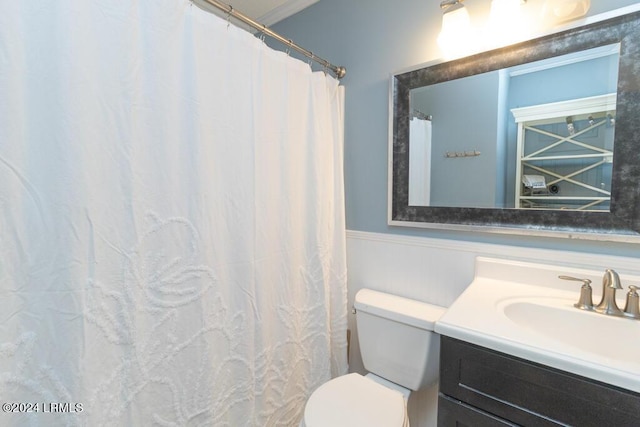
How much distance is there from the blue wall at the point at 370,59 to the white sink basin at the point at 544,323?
7.4 inches

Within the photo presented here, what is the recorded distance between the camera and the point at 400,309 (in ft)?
4.28

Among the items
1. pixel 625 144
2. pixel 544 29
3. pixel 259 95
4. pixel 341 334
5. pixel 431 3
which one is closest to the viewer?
pixel 625 144

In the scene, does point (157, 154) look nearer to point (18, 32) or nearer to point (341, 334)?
point (18, 32)

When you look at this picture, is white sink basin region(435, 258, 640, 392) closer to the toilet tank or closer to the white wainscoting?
the white wainscoting

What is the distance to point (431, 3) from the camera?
4.27 ft

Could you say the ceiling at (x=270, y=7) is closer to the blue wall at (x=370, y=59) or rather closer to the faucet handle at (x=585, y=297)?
the blue wall at (x=370, y=59)

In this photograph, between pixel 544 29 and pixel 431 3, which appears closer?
pixel 544 29

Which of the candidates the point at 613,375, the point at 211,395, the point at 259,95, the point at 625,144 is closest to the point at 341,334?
the point at 211,395

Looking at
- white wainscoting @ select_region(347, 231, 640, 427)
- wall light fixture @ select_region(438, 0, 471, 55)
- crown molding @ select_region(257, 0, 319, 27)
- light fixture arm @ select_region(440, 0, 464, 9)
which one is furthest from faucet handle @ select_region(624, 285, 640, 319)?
crown molding @ select_region(257, 0, 319, 27)

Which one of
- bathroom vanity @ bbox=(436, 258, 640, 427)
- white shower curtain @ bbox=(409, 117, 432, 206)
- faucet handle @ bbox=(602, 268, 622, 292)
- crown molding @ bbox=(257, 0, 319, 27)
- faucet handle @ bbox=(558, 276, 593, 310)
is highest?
crown molding @ bbox=(257, 0, 319, 27)

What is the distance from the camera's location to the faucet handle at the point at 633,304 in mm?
862

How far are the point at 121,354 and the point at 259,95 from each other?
97 centimetres

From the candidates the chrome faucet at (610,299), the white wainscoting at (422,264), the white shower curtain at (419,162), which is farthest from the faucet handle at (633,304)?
the white shower curtain at (419,162)

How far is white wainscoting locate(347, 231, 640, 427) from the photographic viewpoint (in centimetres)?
113
